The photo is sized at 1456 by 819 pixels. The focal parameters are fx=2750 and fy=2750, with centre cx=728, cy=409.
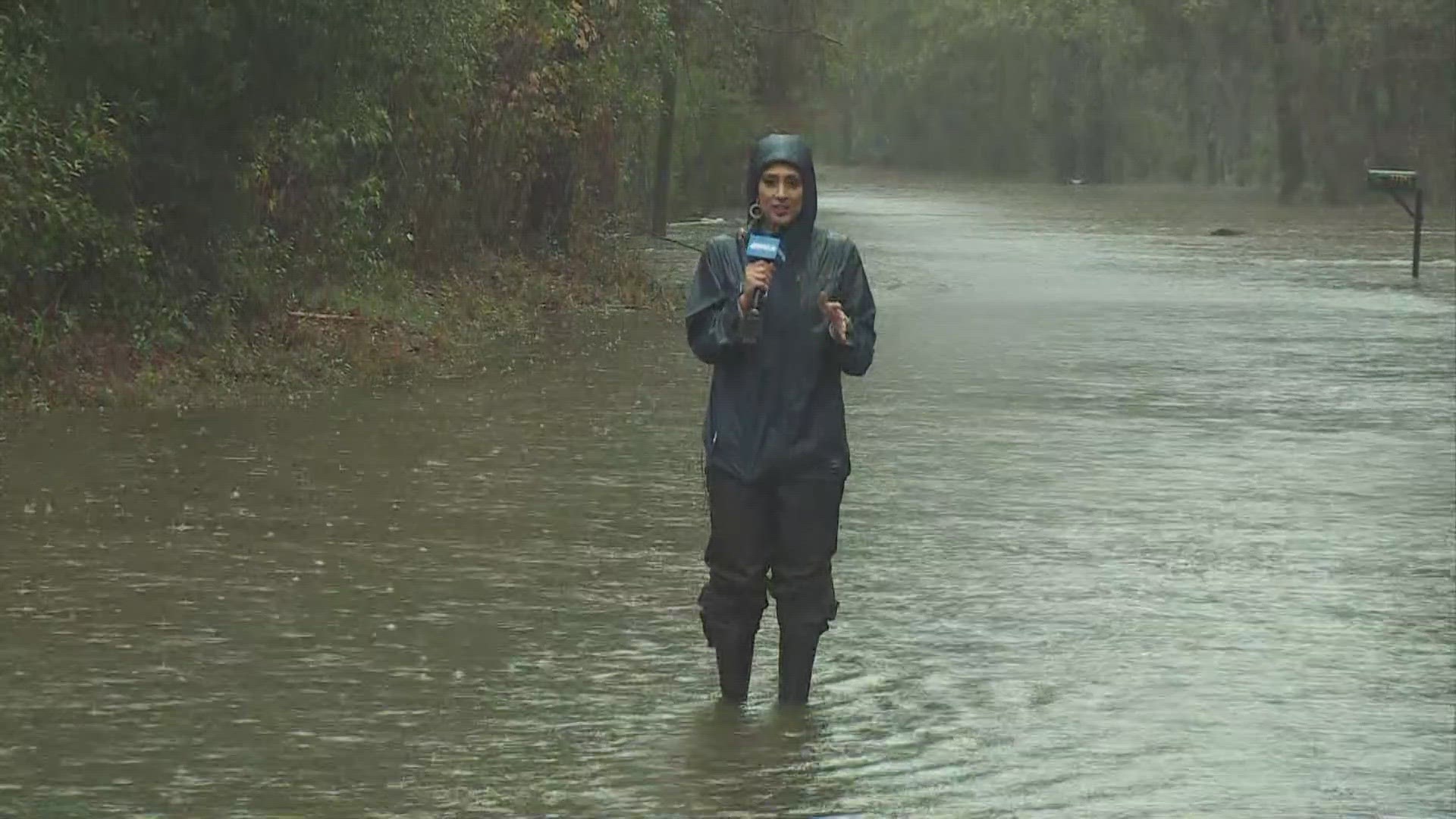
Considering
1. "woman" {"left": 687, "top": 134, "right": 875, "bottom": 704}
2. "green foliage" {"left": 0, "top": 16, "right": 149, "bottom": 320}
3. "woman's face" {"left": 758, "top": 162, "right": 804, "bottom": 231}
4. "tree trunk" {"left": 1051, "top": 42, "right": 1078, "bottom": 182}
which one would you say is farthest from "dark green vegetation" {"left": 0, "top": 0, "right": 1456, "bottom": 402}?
"tree trunk" {"left": 1051, "top": 42, "right": 1078, "bottom": 182}

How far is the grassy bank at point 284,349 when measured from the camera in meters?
16.4

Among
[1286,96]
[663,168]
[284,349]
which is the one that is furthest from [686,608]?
[1286,96]

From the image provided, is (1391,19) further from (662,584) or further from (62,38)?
(662,584)

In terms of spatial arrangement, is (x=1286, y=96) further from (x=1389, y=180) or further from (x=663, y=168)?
(x=663, y=168)

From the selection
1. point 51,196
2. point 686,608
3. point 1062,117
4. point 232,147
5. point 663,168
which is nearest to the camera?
point 686,608

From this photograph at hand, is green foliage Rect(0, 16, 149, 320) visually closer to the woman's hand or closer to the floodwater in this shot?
the floodwater

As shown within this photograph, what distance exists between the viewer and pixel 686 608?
33.5 ft

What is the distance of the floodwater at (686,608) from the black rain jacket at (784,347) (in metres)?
0.81

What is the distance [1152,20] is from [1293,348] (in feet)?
181

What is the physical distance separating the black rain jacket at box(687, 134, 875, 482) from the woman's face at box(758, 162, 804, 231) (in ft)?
0.08

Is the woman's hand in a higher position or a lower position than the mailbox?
higher

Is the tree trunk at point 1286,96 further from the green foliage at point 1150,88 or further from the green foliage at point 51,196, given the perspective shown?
the green foliage at point 51,196

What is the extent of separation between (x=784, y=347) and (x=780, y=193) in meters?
0.46

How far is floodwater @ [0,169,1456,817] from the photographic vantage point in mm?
7449
